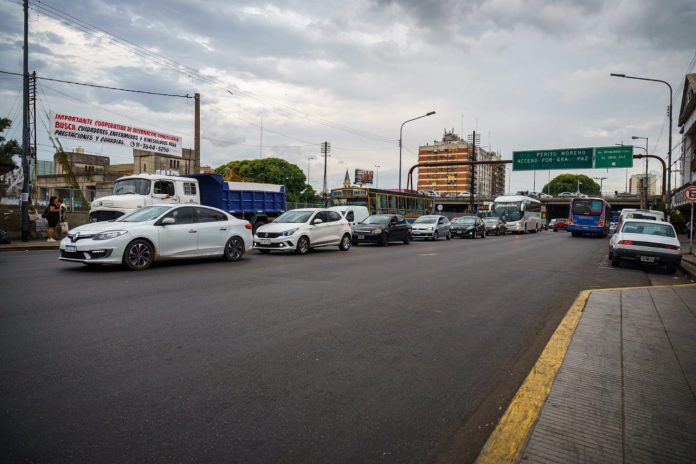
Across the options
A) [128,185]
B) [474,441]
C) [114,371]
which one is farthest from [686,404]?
[128,185]

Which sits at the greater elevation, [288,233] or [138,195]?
[138,195]

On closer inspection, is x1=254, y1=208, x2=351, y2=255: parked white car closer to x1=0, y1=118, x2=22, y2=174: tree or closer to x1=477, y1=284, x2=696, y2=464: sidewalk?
x1=477, y1=284, x2=696, y2=464: sidewalk

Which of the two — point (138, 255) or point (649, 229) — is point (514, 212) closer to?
point (649, 229)

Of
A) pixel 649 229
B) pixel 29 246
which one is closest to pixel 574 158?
pixel 649 229

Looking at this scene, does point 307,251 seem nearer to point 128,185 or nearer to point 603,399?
point 128,185

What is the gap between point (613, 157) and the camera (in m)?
38.2

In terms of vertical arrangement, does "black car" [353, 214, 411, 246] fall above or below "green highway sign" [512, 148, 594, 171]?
below

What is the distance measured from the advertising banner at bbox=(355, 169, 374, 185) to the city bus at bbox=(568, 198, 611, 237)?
7553 cm

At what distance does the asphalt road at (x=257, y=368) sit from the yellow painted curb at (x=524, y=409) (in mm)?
87

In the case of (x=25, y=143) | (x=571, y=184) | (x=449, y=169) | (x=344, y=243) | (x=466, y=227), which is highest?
(x=449, y=169)

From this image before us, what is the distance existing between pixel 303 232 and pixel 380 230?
6235 millimetres

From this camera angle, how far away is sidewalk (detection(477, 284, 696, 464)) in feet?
8.88

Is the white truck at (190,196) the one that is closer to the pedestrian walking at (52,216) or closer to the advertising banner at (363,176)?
the pedestrian walking at (52,216)

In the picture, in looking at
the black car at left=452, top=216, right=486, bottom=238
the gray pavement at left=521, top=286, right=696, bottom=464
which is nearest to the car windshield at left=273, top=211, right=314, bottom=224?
the gray pavement at left=521, top=286, right=696, bottom=464
